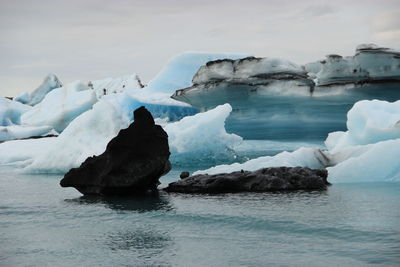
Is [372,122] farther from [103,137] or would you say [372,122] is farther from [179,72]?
[179,72]

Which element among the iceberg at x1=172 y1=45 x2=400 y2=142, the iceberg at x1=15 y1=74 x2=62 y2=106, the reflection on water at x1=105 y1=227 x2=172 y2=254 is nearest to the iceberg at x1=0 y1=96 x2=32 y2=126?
the iceberg at x1=15 y1=74 x2=62 y2=106

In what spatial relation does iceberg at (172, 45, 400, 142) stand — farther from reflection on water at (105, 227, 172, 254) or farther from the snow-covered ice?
reflection on water at (105, 227, 172, 254)

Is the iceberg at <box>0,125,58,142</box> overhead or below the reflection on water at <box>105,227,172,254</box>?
below

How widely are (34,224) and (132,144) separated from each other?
270 centimetres

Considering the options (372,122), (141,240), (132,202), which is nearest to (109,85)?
(372,122)

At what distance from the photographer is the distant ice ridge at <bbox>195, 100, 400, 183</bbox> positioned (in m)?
10.3

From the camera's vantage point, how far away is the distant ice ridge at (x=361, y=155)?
10273 millimetres

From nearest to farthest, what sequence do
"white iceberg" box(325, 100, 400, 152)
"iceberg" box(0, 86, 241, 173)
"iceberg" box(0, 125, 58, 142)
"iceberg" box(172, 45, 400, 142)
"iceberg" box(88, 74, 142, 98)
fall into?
"white iceberg" box(325, 100, 400, 152) < "iceberg" box(0, 86, 241, 173) < "iceberg" box(172, 45, 400, 142) < "iceberg" box(0, 125, 58, 142) < "iceberg" box(88, 74, 142, 98)

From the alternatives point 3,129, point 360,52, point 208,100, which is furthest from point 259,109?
point 3,129

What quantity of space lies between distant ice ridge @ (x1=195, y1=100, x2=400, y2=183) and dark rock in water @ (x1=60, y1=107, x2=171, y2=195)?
2.01 m

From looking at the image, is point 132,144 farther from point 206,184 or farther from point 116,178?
point 206,184

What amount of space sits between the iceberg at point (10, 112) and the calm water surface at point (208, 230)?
24.6 metres

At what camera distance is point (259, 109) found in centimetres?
1972

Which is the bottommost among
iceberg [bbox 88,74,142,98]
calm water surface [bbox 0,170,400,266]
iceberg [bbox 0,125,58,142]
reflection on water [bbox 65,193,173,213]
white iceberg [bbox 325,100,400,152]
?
iceberg [bbox 0,125,58,142]
